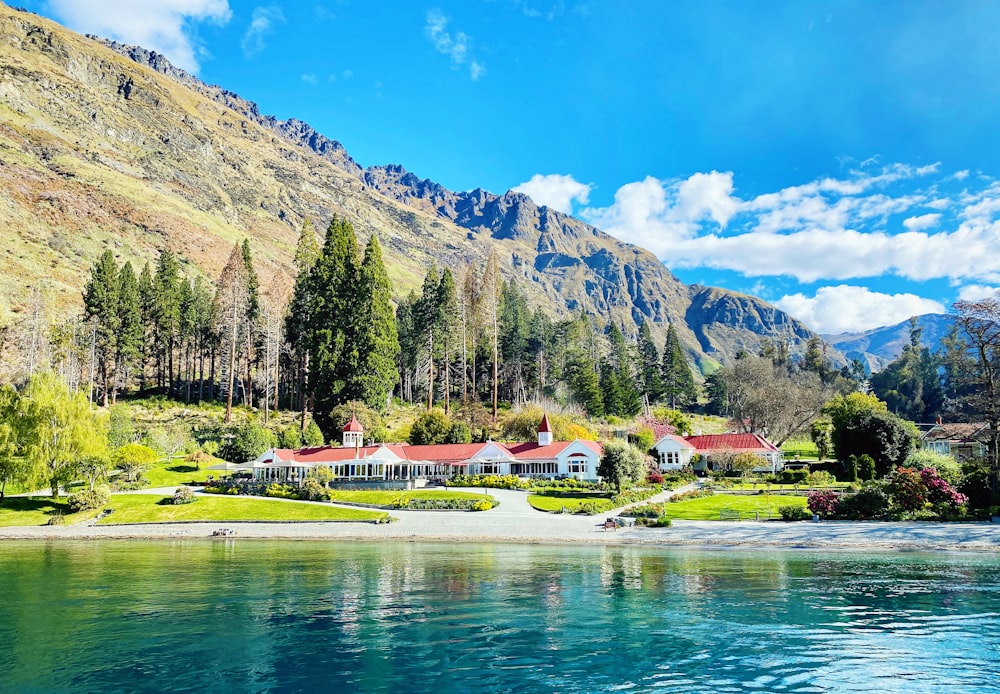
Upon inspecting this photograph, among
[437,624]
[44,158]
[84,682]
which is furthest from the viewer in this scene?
[44,158]

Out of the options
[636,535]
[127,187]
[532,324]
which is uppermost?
[127,187]

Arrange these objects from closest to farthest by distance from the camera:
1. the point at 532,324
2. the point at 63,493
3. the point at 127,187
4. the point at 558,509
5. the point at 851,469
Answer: the point at 558,509, the point at 63,493, the point at 851,469, the point at 532,324, the point at 127,187

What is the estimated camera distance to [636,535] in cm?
3944

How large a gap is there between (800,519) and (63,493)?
55.7 meters

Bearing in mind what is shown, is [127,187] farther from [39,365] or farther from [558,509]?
[558,509]

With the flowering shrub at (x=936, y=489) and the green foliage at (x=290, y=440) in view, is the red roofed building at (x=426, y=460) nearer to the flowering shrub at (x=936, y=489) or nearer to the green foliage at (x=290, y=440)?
the green foliage at (x=290, y=440)

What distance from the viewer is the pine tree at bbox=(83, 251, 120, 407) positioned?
77.4 m

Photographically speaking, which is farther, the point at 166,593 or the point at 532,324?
the point at 532,324

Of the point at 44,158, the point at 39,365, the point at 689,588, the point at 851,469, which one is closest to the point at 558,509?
the point at 689,588

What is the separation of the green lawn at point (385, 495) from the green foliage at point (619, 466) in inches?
446

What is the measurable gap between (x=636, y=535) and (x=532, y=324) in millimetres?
79375

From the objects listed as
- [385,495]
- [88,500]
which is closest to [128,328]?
[88,500]

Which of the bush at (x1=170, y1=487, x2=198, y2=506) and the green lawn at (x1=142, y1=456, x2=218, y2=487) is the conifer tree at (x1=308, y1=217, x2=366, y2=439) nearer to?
the green lawn at (x1=142, y1=456, x2=218, y2=487)

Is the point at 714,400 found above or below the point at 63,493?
above
